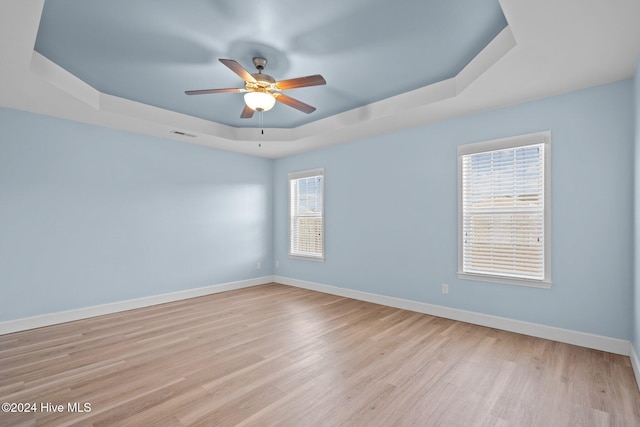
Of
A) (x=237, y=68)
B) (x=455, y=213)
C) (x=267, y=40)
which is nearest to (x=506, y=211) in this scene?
(x=455, y=213)

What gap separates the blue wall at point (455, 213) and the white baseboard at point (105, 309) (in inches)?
64.4

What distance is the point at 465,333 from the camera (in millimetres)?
3434

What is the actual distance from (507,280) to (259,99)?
11.1 ft

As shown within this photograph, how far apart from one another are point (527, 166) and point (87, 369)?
4.78 metres

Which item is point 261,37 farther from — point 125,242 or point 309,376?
point 125,242

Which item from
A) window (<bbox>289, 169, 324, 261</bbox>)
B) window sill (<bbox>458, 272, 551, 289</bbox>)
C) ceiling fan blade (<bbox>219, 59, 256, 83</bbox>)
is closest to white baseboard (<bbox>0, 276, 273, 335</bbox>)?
window (<bbox>289, 169, 324, 261</bbox>)

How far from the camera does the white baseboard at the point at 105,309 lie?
3596 millimetres

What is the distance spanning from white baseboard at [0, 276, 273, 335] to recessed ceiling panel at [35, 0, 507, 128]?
2870mm

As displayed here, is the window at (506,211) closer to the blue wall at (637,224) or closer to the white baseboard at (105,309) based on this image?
the blue wall at (637,224)

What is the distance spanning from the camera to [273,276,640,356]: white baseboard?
2.92m

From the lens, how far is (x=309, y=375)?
250 cm

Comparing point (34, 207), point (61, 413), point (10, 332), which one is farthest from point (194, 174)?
point (61, 413)

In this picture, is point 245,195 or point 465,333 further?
point 245,195

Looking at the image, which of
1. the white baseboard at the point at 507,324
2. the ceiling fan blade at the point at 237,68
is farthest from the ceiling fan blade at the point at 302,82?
the white baseboard at the point at 507,324
